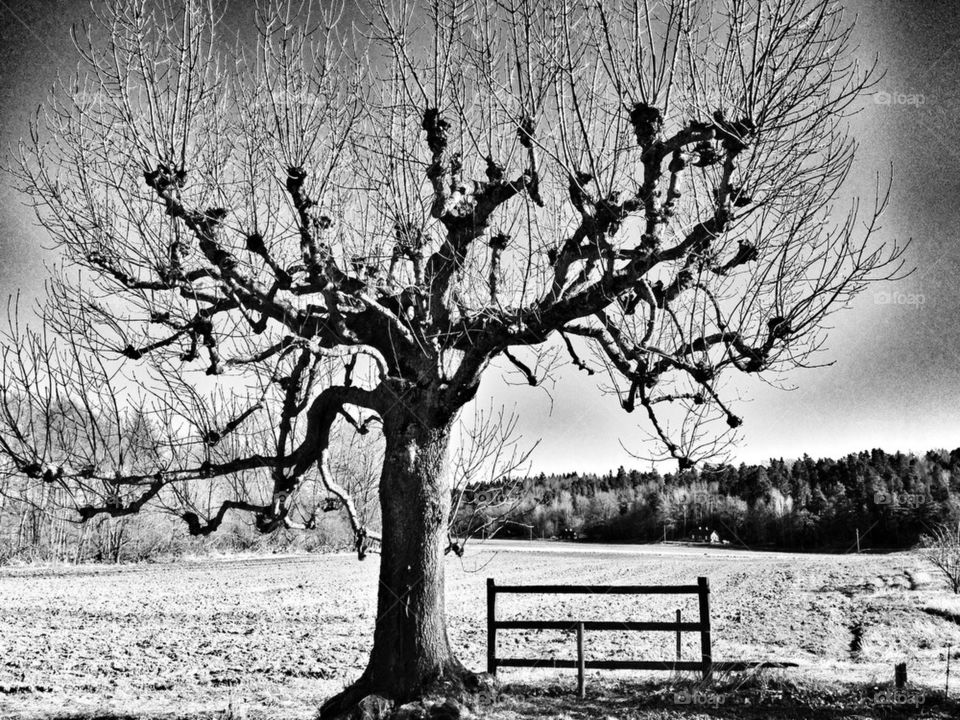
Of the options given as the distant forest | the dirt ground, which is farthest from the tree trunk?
the distant forest

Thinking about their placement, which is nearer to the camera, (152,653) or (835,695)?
(835,695)

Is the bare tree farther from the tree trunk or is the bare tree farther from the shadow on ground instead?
the tree trunk

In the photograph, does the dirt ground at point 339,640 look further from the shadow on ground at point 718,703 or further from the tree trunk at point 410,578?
the tree trunk at point 410,578

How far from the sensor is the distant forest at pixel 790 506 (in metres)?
73.8

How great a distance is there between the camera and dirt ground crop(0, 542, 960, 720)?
27.6ft

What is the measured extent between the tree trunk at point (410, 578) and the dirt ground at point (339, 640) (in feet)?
3.14

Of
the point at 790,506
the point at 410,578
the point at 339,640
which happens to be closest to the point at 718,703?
the point at 410,578

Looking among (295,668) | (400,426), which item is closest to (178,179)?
(400,426)

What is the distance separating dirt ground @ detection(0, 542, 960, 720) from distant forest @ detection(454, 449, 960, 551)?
31.0 meters

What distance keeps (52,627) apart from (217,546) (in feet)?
108

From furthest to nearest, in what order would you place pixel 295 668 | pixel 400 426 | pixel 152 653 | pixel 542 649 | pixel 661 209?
pixel 542 649, pixel 152 653, pixel 295 668, pixel 400 426, pixel 661 209

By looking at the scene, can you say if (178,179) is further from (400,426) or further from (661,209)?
(661,209)

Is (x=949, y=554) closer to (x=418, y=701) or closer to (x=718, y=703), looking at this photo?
(x=718, y=703)

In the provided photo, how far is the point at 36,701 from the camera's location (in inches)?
340
